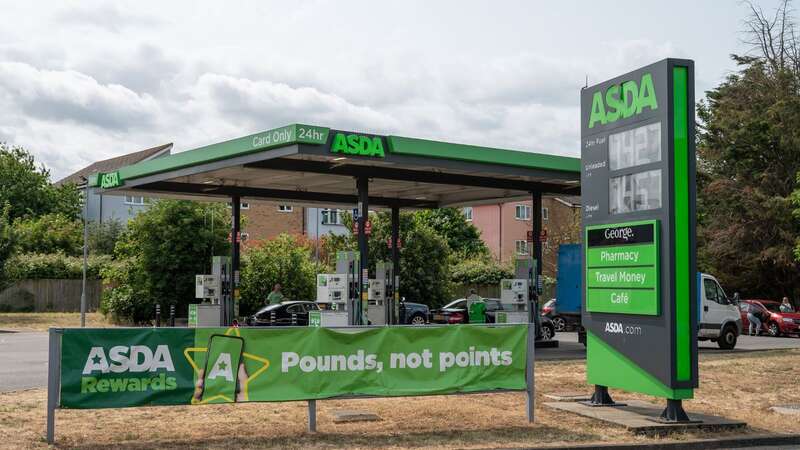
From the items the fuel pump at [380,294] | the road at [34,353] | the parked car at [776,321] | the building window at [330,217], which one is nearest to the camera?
the road at [34,353]

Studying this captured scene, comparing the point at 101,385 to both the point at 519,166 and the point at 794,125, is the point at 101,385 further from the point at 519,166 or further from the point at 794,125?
the point at 794,125

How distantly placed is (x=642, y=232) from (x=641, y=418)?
245 cm

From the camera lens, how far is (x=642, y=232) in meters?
12.1

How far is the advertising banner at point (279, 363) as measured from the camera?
404 inches

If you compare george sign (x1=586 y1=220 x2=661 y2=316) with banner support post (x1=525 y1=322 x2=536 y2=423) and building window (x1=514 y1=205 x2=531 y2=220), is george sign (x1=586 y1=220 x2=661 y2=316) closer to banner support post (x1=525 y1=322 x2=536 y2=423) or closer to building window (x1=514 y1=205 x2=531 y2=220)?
banner support post (x1=525 y1=322 x2=536 y2=423)

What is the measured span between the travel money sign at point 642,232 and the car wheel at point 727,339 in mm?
14457

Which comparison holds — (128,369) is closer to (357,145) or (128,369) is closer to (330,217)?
(357,145)

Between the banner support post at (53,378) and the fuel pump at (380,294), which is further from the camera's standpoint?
the fuel pump at (380,294)

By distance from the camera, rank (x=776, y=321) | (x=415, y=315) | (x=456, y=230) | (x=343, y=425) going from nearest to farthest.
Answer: (x=343, y=425) < (x=415, y=315) < (x=776, y=321) < (x=456, y=230)

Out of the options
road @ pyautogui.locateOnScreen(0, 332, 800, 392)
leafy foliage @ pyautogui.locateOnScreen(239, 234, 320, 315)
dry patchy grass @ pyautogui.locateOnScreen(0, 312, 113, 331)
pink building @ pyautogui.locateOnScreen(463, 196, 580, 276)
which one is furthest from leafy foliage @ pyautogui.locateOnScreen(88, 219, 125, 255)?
road @ pyautogui.locateOnScreen(0, 332, 800, 392)

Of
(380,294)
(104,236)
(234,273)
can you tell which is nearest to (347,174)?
(380,294)

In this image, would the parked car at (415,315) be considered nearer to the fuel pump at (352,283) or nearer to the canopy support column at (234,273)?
the canopy support column at (234,273)

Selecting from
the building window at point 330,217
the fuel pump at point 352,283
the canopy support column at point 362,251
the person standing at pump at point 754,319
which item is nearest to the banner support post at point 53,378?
the canopy support column at point 362,251

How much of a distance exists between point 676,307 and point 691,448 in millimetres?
1798
